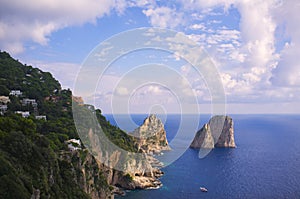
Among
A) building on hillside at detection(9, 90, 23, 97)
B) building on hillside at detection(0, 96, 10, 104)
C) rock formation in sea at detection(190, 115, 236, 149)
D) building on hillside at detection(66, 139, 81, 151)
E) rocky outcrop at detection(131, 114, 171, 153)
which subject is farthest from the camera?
rock formation in sea at detection(190, 115, 236, 149)

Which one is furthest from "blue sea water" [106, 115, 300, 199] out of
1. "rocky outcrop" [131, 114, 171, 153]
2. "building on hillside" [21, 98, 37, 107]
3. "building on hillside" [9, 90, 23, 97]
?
"building on hillside" [9, 90, 23, 97]

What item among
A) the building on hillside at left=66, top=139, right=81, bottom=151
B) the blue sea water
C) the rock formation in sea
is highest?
the rock formation in sea

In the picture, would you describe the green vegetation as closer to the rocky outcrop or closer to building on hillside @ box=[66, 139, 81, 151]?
building on hillside @ box=[66, 139, 81, 151]

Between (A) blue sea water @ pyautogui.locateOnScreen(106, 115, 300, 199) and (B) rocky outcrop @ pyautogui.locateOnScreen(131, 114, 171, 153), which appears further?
(B) rocky outcrop @ pyautogui.locateOnScreen(131, 114, 171, 153)

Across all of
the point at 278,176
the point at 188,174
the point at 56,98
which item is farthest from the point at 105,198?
the point at 278,176

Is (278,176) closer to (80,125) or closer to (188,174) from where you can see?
(188,174)

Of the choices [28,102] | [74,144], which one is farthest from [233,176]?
[28,102]

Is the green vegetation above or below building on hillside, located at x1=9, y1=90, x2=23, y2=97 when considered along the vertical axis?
below

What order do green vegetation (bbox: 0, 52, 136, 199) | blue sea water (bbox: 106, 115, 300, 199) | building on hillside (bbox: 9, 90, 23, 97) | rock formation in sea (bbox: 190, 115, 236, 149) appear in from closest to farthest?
1. green vegetation (bbox: 0, 52, 136, 199)
2. building on hillside (bbox: 9, 90, 23, 97)
3. blue sea water (bbox: 106, 115, 300, 199)
4. rock formation in sea (bbox: 190, 115, 236, 149)

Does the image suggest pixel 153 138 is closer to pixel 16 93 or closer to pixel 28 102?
pixel 16 93
